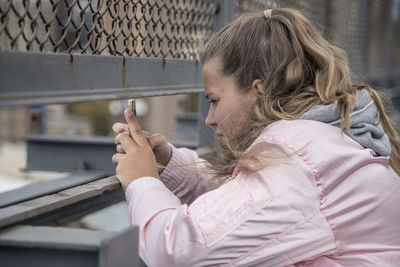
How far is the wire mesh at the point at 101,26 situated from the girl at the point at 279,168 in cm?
26

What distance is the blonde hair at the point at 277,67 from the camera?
6.22ft

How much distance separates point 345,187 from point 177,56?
1.04m

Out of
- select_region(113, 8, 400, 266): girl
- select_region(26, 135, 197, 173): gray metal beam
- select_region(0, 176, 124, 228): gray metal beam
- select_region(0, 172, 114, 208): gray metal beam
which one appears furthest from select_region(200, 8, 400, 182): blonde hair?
select_region(26, 135, 197, 173): gray metal beam

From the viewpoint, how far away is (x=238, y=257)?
1.53 meters

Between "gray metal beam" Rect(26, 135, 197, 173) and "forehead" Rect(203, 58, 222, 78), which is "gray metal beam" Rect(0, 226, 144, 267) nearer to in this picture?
"forehead" Rect(203, 58, 222, 78)

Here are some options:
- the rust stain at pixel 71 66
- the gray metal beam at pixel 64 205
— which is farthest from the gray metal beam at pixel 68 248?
the rust stain at pixel 71 66

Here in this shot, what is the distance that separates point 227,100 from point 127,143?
372 mm

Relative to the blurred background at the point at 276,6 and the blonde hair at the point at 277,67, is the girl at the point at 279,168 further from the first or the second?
the blurred background at the point at 276,6

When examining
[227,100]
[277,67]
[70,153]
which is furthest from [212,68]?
[70,153]

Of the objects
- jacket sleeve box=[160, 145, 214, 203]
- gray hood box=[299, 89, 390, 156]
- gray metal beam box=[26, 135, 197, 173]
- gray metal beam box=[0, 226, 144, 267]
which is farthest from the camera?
gray metal beam box=[26, 135, 197, 173]

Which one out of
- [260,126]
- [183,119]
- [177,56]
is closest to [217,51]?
[260,126]

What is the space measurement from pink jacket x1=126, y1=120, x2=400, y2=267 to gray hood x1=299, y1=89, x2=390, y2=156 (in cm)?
3

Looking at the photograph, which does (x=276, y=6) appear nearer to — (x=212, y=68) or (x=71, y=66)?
(x=212, y=68)

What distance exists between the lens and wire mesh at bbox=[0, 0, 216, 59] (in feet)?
4.62
